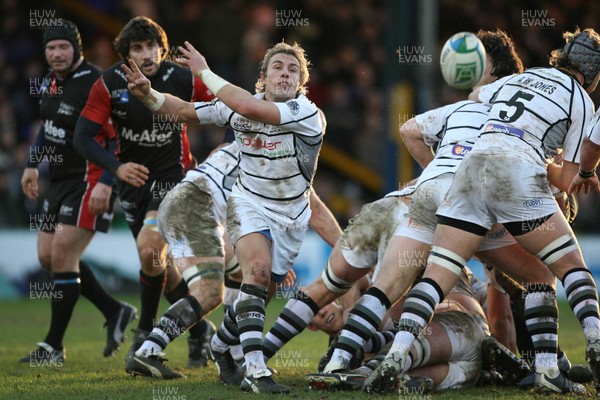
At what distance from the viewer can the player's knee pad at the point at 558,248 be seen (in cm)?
584

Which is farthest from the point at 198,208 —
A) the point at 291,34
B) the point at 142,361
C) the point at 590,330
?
the point at 291,34

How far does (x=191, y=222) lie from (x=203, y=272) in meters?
0.42

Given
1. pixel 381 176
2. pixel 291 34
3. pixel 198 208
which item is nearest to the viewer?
pixel 198 208

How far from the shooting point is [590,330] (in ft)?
19.0

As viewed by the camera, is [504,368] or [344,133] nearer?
[504,368]

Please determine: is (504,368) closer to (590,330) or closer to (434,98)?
(590,330)

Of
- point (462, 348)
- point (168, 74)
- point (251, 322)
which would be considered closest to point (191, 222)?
point (251, 322)

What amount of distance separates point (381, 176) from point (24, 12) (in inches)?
Answer: 281

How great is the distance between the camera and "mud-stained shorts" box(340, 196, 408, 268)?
254 inches

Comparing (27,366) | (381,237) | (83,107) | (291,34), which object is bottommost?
(27,366)

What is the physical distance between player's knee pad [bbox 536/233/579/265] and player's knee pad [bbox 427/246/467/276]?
1.65ft

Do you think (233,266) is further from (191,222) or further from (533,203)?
(533,203)

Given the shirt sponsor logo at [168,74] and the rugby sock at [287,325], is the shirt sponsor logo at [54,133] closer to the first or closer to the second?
the shirt sponsor logo at [168,74]

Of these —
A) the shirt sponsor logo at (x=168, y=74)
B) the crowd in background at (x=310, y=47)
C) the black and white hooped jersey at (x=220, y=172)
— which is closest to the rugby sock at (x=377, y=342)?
the black and white hooped jersey at (x=220, y=172)
